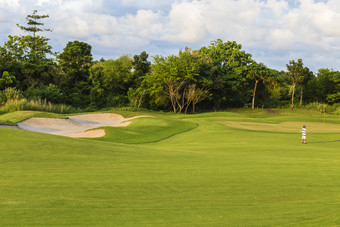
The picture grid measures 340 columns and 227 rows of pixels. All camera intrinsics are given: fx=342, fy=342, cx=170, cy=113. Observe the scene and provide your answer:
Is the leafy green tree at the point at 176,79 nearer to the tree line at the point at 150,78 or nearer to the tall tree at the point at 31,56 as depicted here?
the tree line at the point at 150,78

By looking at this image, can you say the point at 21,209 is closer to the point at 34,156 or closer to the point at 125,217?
the point at 125,217

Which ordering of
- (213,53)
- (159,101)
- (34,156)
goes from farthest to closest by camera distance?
(213,53) → (159,101) → (34,156)

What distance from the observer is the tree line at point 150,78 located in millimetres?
59591

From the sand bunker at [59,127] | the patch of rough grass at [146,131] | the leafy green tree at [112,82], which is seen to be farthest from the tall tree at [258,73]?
the sand bunker at [59,127]

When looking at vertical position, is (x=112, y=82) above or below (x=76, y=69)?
below

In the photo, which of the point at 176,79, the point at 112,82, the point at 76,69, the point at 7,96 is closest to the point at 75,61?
the point at 76,69

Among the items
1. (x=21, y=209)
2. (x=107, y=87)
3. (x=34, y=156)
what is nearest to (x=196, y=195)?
(x=21, y=209)

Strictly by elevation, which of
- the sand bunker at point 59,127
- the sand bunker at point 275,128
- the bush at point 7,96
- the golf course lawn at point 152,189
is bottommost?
the sand bunker at point 59,127

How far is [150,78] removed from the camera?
62.5 metres

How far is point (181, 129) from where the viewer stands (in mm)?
34312

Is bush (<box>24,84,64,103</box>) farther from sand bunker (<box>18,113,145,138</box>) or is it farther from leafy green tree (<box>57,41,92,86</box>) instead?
sand bunker (<box>18,113,145,138</box>)

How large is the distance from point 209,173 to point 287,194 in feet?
8.79

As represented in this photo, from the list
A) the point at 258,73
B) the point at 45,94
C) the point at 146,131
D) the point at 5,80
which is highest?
the point at 258,73

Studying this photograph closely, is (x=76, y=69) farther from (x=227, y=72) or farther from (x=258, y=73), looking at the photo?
(x=258, y=73)
